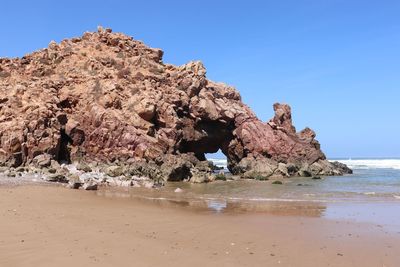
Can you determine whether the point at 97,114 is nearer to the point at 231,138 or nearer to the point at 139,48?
the point at 139,48

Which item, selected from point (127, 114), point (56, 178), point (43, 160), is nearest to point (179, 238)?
point (56, 178)

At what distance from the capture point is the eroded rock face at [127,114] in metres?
38.9

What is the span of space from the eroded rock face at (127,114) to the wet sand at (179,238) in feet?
74.2

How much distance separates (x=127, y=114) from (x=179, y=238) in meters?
31.9

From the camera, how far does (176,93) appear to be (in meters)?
47.1

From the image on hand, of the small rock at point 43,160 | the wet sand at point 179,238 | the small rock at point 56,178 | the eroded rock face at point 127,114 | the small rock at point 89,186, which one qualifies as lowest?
the wet sand at point 179,238

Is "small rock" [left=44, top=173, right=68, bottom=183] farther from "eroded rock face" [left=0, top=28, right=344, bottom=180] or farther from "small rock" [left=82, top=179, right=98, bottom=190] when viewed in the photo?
"eroded rock face" [left=0, top=28, right=344, bottom=180]

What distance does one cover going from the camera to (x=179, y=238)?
10.9m

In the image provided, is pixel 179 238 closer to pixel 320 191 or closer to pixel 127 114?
pixel 320 191

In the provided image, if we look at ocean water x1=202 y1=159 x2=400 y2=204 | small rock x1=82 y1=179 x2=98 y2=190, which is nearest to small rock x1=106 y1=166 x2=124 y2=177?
small rock x1=82 y1=179 x2=98 y2=190

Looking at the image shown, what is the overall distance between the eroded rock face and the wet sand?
74.2 feet

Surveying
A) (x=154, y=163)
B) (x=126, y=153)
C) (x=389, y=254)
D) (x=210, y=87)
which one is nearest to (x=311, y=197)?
(x=389, y=254)

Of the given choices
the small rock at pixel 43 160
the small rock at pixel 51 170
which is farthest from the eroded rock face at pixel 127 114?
the small rock at pixel 51 170

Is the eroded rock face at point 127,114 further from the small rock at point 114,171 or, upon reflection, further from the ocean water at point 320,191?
the ocean water at point 320,191
